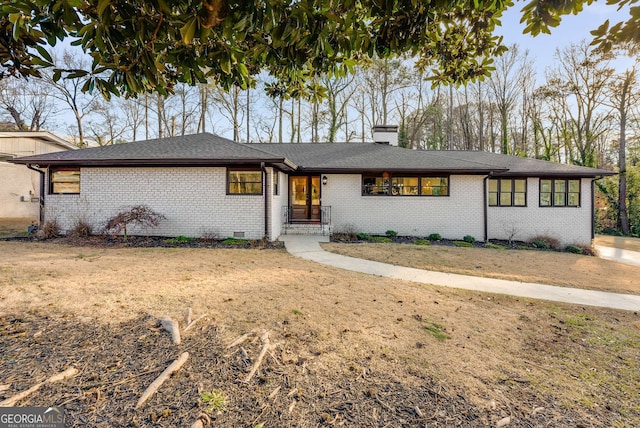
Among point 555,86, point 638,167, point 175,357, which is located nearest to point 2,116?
point 175,357

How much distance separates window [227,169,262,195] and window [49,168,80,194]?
550 centimetres

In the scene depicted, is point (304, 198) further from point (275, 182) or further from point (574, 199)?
point (574, 199)

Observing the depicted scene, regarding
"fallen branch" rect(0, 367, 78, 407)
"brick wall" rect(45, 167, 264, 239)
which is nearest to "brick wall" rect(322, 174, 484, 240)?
"brick wall" rect(45, 167, 264, 239)

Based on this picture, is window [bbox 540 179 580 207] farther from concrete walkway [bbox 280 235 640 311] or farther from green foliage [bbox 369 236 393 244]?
concrete walkway [bbox 280 235 640 311]

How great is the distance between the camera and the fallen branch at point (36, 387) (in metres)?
1.98

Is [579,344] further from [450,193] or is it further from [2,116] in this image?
[2,116]

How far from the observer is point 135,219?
370 inches

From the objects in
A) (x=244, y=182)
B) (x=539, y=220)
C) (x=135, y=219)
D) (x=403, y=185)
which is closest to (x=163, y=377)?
(x=244, y=182)

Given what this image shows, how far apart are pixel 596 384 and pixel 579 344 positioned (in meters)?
0.98

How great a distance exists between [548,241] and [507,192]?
253 centimetres

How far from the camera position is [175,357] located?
2.64m

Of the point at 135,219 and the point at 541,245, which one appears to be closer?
the point at 135,219

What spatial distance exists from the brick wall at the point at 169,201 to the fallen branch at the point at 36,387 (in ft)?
25.7

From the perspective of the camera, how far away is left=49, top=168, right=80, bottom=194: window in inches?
413
